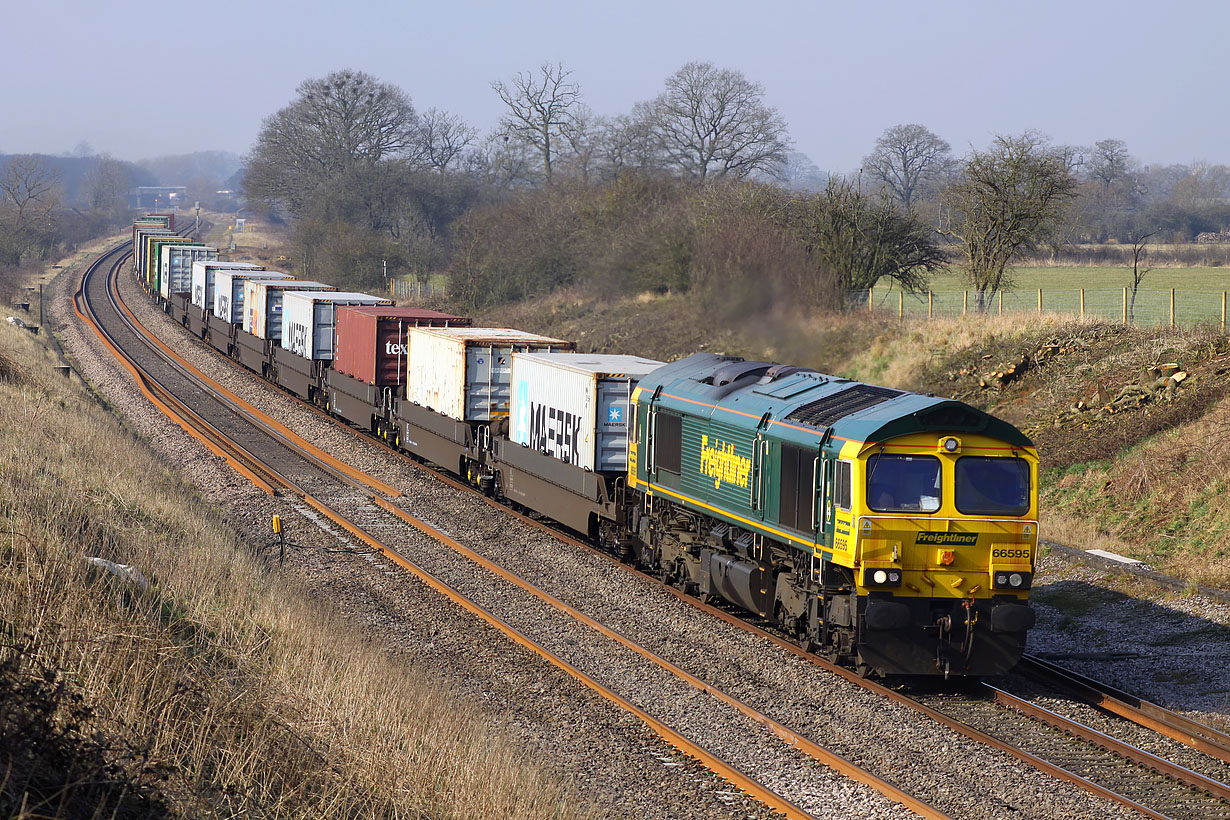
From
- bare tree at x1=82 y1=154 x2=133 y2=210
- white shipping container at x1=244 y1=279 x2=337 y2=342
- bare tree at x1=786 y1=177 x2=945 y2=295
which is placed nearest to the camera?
bare tree at x1=786 y1=177 x2=945 y2=295

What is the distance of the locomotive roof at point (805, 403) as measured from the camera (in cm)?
1280

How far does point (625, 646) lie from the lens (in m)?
14.6

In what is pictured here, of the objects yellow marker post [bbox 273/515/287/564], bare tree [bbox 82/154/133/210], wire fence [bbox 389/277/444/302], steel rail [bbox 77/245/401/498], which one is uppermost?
bare tree [bbox 82/154/133/210]

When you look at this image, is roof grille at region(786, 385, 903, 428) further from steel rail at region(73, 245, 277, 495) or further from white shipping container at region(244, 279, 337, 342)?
white shipping container at region(244, 279, 337, 342)

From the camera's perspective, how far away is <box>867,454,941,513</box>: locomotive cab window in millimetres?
12727

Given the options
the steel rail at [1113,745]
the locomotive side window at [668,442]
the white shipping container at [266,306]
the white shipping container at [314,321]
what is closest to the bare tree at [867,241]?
the white shipping container at [314,321]

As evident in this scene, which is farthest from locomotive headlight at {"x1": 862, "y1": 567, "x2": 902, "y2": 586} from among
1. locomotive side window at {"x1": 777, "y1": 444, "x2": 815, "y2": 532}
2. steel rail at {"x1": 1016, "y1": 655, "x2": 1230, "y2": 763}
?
steel rail at {"x1": 1016, "y1": 655, "x2": 1230, "y2": 763}

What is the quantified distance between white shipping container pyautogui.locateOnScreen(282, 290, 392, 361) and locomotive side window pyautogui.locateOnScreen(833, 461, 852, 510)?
73.7 ft

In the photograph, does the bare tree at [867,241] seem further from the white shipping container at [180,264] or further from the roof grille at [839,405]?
the white shipping container at [180,264]

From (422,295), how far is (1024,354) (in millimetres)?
40514

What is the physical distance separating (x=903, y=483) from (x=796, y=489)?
1.40 meters

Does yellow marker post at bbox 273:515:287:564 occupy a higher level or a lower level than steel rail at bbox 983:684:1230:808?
higher

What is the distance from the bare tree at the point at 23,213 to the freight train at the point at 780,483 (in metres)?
68.5

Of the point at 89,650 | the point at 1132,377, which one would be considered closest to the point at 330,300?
the point at 1132,377
